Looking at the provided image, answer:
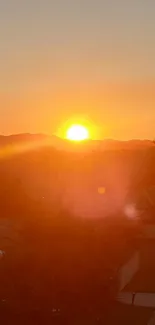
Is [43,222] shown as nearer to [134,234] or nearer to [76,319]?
[134,234]

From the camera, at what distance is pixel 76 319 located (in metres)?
5.09

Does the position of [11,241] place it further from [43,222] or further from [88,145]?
[88,145]

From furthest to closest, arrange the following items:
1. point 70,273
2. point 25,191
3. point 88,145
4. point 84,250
A: point 88,145 → point 25,191 → point 84,250 → point 70,273

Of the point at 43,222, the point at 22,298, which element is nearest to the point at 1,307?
the point at 22,298

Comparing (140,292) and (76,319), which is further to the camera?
(140,292)

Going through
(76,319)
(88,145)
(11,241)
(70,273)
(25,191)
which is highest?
(88,145)

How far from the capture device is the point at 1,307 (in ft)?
16.7

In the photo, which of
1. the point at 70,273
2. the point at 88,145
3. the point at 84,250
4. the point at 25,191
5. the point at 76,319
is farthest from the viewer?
the point at 88,145

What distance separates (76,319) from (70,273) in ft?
1.65

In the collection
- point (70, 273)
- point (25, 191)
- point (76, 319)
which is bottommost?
point (76, 319)

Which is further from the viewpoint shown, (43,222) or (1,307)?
(43,222)

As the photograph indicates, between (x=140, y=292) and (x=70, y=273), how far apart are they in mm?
614

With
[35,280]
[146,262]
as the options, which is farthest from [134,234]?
[35,280]

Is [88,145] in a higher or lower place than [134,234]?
higher
